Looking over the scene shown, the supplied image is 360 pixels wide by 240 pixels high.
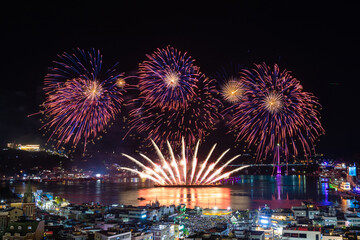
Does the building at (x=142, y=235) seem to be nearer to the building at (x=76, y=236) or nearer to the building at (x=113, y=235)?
the building at (x=113, y=235)

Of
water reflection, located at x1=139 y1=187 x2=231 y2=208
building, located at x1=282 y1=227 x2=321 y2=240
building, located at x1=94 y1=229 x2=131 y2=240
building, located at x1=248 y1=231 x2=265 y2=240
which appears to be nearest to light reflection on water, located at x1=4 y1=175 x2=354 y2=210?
water reflection, located at x1=139 y1=187 x2=231 y2=208

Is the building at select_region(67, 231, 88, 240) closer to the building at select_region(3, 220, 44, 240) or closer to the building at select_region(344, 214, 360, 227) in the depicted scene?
the building at select_region(3, 220, 44, 240)

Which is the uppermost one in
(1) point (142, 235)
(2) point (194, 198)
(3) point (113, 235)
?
(3) point (113, 235)

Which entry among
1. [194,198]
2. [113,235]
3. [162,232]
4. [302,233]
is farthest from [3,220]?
[194,198]

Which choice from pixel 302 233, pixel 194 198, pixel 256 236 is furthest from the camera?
pixel 194 198

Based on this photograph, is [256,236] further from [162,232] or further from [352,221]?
[352,221]

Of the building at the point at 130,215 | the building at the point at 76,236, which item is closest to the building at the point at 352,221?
the building at the point at 130,215
